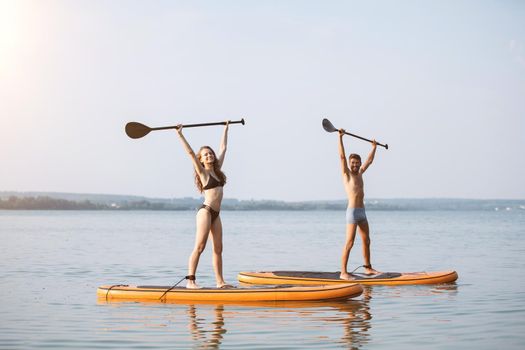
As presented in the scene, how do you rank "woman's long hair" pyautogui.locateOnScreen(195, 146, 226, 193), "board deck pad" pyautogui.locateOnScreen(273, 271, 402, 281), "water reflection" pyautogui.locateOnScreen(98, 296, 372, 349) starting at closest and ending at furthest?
"water reflection" pyautogui.locateOnScreen(98, 296, 372, 349), "woman's long hair" pyautogui.locateOnScreen(195, 146, 226, 193), "board deck pad" pyautogui.locateOnScreen(273, 271, 402, 281)

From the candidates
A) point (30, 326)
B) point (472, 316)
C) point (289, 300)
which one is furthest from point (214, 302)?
point (472, 316)

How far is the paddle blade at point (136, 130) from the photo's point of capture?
1265 centimetres

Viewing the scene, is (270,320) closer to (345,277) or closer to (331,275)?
(345,277)

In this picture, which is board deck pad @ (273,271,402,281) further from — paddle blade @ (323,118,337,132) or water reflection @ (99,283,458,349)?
paddle blade @ (323,118,337,132)

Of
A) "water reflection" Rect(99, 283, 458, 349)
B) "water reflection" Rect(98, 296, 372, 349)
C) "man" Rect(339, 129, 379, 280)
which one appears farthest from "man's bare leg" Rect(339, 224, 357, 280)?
"water reflection" Rect(98, 296, 372, 349)

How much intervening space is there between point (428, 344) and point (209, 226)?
358 cm

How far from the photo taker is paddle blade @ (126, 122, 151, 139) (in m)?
12.6

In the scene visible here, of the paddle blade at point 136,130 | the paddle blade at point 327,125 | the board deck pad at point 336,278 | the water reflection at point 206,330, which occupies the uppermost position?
the paddle blade at point 327,125

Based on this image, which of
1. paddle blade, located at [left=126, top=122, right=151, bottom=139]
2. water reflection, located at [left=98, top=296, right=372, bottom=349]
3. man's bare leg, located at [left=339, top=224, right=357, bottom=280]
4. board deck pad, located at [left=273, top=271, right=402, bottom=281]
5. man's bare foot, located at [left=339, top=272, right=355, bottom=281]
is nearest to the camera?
water reflection, located at [left=98, top=296, right=372, bottom=349]

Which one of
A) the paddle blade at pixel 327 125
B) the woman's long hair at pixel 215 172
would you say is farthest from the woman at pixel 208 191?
the paddle blade at pixel 327 125

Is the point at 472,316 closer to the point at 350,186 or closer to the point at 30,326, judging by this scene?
the point at 350,186

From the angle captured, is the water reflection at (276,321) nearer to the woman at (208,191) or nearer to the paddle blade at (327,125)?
the woman at (208,191)

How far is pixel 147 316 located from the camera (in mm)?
11086

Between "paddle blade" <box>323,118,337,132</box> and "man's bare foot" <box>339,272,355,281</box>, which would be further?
"paddle blade" <box>323,118,337,132</box>
